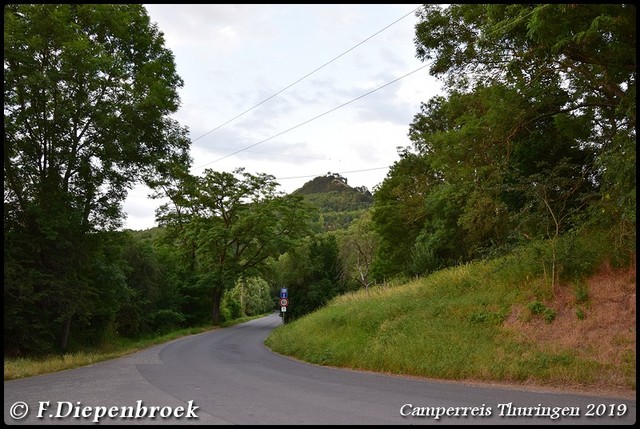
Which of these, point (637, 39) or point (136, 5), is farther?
point (136, 5)

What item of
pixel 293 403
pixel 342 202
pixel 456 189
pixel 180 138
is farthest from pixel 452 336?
pixel 342 202

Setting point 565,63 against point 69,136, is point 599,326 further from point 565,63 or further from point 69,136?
point 69,136

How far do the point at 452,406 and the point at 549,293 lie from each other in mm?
7343

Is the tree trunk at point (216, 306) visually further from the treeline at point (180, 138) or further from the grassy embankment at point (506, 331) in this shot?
the grassy embankment at point (506, 331)

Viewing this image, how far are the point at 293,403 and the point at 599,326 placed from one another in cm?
817

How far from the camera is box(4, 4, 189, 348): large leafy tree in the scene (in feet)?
56.3

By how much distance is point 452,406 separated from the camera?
779 centimetres

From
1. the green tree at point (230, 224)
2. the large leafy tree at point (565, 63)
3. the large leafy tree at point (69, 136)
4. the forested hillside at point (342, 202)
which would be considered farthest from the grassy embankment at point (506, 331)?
the forested hillside at point (342, 202)

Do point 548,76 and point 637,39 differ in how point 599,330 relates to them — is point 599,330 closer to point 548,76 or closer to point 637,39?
point 637,39

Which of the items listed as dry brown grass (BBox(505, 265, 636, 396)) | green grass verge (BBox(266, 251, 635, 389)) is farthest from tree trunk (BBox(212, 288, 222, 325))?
dry brown grass (BBox(505, 265, 636, 396))

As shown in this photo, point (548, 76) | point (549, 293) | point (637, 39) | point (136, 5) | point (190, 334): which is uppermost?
point (136, 5)

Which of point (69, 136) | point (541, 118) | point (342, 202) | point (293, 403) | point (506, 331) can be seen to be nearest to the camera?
point (293, 403)

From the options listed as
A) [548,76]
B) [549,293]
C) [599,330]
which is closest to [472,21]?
[548,76]

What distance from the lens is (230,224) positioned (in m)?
46.4
